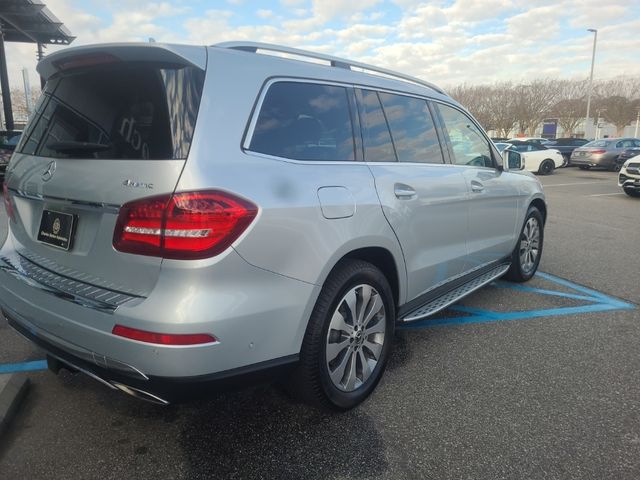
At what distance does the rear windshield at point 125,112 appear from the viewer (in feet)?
6.43

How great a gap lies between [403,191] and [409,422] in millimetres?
1290

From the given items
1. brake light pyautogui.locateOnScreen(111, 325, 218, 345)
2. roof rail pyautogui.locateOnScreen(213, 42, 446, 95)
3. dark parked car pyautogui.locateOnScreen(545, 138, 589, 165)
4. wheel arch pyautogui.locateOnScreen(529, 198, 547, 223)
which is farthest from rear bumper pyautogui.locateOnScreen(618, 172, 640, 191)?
brake light pyautogui.locateOnScreen(111, 325, 218, 345)

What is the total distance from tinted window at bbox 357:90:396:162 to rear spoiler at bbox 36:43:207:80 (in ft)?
3.48

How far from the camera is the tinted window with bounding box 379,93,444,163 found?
3.08m

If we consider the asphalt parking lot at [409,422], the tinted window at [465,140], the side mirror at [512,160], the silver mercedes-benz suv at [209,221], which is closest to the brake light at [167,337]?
the silver mercedes-benz suv at [209,221]

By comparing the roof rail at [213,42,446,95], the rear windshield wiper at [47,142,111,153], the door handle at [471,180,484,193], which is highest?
the roof rail at [213,42,446,95]

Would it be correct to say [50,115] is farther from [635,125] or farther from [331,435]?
[635,125]

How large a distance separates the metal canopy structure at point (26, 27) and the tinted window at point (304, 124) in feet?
63.7

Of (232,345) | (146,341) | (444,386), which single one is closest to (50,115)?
(146,341)

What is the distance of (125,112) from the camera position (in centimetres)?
211

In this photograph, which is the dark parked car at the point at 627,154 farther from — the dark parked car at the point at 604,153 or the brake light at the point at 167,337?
the brake light at the point at 167,337

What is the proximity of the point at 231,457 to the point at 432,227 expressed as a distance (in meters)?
1.84

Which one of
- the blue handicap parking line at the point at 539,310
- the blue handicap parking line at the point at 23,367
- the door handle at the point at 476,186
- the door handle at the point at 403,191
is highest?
the door handle at the point at 403,191

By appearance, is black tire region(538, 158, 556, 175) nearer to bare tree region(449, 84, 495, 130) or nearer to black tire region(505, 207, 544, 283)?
black tire region(505, 207, 544, 283)
